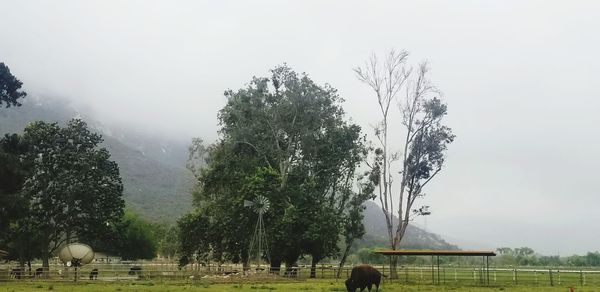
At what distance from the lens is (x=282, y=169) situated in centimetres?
5447

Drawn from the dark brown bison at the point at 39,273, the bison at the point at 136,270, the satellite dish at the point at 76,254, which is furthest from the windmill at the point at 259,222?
the dark brown bison at the point at 39,273

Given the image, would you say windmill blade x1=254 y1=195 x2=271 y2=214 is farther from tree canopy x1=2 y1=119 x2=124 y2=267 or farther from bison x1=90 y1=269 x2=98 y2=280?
tree canopy x1=2 y1=119 x2=124 y2=267

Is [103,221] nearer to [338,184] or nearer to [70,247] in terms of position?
[70,247]

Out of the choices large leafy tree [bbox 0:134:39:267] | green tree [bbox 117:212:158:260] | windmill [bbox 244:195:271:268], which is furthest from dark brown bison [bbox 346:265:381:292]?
green tree [bbox 117:212:158:260]

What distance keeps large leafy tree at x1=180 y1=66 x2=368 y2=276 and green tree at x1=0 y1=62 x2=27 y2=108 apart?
765 inches

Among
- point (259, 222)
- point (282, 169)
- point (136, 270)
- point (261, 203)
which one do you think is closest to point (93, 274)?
point (136, 270)

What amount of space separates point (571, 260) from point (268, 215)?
237 feet

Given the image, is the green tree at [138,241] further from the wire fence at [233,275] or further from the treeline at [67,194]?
the wire fence at [233,275]

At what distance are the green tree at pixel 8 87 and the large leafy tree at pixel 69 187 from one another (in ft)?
50.2

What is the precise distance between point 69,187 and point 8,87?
58.8ft

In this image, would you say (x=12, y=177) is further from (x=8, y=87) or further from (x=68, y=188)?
(x=68, y=188)

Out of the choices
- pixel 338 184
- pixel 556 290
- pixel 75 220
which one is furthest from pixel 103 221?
Result: pixel 556 290

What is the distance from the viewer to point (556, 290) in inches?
1196

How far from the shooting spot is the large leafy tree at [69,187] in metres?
51.8
